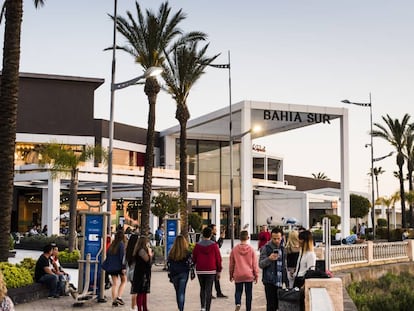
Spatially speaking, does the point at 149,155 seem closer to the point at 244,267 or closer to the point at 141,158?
the point at 244,267

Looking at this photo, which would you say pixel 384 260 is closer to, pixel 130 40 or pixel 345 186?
pixel 130 40

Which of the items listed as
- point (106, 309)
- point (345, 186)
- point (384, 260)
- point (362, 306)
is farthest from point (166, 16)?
point (345, 186)

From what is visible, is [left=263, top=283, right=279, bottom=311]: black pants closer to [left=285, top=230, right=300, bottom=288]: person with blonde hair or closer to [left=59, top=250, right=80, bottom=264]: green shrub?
[left=285, top=230, right=300, bottom=288]: person with blonde hair

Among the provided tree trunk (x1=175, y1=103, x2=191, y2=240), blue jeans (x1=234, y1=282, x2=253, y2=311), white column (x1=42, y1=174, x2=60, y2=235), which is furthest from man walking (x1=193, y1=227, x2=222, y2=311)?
white column (x1=42, y1=174, x2=60, y2=235)

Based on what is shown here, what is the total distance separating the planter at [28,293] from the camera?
44.8ft

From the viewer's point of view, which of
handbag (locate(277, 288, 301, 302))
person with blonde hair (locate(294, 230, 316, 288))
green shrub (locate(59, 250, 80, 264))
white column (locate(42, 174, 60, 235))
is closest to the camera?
handbag (locate(277, 288, 301, 302))

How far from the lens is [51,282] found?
578 inches

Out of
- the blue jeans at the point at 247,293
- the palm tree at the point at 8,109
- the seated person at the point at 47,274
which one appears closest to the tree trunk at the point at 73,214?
the seated person at the point at 47,274

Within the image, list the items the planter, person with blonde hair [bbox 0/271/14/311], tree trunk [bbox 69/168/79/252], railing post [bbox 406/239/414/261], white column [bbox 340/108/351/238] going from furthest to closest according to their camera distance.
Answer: white column [bbox 340/108/351/238], railing post [bbox 406/239/414/261], tree trunk [bbox 69/168/79/252], the planter, person with blonde hair [bbox 0/271/14/311]

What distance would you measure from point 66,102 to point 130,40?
87.8 feet

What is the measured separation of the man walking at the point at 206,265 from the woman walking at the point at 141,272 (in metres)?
0.90

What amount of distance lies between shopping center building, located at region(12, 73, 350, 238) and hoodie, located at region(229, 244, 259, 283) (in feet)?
87.9

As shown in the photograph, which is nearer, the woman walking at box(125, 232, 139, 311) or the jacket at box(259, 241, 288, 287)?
the jacket at box(259, 241, 288, 287)

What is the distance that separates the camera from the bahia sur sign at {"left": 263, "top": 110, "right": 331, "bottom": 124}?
4425 cm
